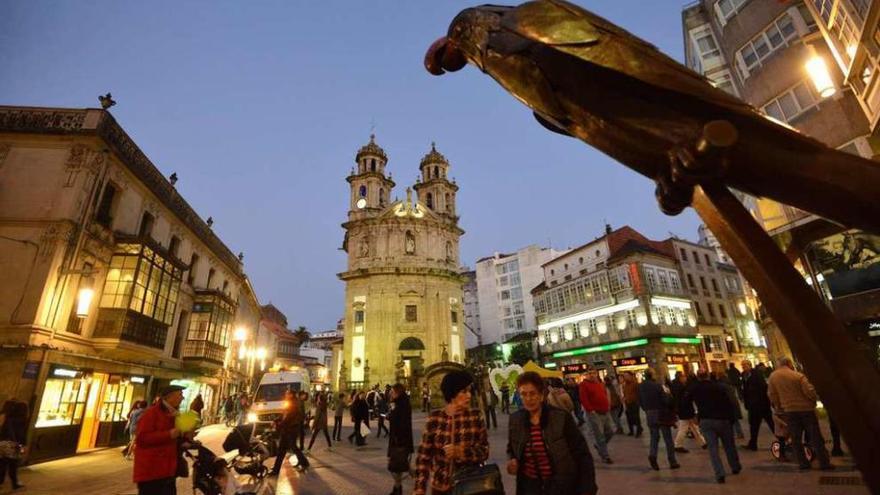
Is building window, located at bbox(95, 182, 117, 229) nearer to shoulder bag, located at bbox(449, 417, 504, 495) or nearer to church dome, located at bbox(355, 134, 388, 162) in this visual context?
shoulder bag, located at bbox(449, 417, 504, 495)

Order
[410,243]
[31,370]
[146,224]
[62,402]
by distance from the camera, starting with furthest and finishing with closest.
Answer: [410,243], [146,224], [62,402], [31,370]

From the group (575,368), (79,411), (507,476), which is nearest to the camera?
(507,476)

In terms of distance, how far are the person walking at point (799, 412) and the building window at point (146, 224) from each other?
2313 cm

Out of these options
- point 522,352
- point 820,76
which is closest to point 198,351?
point 820,76

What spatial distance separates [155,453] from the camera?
181 inches

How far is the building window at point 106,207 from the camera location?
15430 millimetres

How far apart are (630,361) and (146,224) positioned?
3546 centimetres

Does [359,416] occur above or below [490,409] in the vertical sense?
above

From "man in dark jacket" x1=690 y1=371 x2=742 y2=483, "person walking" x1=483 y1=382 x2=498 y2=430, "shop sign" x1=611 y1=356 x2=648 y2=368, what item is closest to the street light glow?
"man in dark jacket" x1=690 y1=371 x2=742 y2=483

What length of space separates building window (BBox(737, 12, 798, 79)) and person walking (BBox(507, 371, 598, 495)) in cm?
1710

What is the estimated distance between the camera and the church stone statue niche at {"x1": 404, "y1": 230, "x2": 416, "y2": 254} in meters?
45.3

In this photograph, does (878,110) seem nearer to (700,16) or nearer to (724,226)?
(700,16)

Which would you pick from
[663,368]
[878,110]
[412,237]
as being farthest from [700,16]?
[412,237]

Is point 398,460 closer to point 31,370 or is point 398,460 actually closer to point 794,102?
point 31,370
